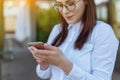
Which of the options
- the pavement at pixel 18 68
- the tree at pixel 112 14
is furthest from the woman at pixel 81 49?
the tree at pixel 112 14

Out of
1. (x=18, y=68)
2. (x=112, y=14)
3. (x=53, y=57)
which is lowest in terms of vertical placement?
(x=18, y=68)

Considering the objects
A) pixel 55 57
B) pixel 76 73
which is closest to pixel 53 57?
pixel 55 57

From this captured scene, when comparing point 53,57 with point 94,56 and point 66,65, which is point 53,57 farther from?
point 94,56

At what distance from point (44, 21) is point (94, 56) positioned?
47.7 feet

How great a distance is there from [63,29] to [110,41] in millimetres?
378

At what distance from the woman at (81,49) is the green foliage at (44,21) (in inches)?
563

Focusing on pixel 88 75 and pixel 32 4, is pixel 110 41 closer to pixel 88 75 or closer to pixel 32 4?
pixel 88 75

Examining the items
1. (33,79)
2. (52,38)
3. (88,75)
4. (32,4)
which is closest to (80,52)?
(88,75)

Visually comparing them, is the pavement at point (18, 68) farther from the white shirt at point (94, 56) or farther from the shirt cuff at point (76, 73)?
the shirt cuff at point (76, 73)

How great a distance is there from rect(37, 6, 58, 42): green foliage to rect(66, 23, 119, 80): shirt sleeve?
14402 millimetres

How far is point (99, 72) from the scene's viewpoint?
227 cm

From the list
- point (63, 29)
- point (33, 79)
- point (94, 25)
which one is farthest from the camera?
point (33, 79)

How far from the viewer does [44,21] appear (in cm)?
1680

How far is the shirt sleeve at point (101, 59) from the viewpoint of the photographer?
88.3 inches
